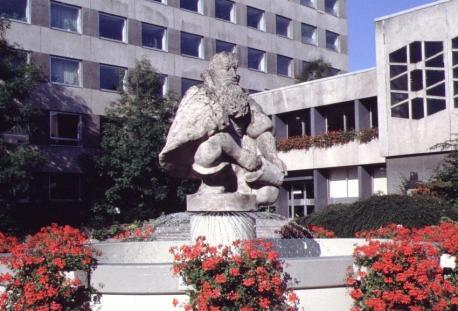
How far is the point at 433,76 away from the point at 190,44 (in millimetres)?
20429

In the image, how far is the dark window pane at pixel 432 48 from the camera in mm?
29516

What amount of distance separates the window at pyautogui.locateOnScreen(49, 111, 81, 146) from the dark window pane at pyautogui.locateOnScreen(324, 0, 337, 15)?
25347mm

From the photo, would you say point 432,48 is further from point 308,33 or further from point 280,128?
point 308,33

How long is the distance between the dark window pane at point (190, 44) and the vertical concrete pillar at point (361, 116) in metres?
A: 14.4

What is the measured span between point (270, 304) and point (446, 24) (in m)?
25.6

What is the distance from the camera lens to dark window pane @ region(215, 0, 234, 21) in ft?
159

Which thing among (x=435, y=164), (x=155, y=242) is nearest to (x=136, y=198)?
(x=435, y=164)

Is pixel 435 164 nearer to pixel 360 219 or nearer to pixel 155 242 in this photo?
pixel 360 219

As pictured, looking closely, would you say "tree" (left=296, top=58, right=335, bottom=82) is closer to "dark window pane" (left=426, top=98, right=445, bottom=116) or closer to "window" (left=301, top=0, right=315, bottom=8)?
"window" (left=301, top=0, right=315, bottom=8)

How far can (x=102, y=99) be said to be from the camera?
4072 centimetres

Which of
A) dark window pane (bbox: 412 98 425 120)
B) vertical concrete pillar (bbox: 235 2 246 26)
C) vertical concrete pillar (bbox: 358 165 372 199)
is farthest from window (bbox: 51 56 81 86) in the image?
dark window pane (bbox: 412 98 425 120)

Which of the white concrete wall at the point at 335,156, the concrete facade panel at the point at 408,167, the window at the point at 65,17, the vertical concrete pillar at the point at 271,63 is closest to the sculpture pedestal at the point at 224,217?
the concrete facade panel at the point at 408,167

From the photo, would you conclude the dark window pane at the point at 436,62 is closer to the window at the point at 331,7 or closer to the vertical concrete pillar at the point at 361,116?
the vertical concrete pillar at the point at 361,116

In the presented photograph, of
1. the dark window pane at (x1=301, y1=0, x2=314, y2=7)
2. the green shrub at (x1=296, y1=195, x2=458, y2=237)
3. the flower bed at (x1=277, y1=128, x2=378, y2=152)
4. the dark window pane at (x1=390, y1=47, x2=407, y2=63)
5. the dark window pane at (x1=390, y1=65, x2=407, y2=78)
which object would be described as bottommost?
the green shrub at (x1=296, y1=195, x2=458, y2=237)
